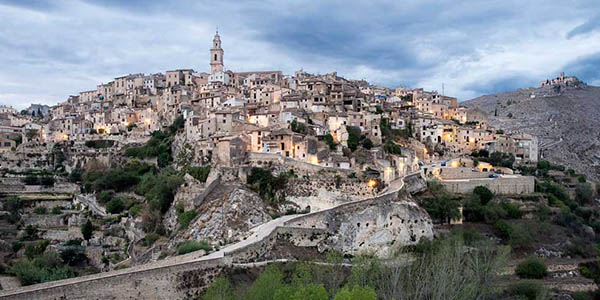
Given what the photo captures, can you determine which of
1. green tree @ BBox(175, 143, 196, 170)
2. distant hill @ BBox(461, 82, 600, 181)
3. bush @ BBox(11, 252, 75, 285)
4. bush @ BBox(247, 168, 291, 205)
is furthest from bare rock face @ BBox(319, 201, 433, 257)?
distant hill @ BBox(461, 82, 600, 181)

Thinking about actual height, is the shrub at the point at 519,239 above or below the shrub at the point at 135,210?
below

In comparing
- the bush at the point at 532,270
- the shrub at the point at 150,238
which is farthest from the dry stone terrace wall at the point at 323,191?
the bush at the point at 532,270

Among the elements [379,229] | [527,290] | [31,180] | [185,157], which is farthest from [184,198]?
[31,180]

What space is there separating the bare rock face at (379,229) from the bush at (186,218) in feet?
29.0

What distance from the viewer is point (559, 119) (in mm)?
85250

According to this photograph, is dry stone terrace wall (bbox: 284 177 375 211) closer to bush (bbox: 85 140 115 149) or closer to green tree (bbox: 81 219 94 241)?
green tree (bbox: 81 219 94 241)

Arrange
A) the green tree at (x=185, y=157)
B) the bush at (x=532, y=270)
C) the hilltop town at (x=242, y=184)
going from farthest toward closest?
the green tree at (x=185, y=157) → the bush at (x=532, y=270) → the hilltop town at (x=242, y=184)

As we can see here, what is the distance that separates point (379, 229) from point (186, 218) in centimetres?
1216

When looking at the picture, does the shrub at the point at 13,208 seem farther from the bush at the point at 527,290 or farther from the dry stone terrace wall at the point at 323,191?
the bush at the point at 527,290

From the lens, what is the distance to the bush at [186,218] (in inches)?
1204

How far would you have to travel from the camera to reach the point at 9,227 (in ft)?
124

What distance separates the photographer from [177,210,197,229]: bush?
100 feet

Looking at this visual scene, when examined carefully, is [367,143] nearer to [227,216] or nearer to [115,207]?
[227,216]

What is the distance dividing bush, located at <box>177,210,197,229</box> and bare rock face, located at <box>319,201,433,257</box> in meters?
8.85
